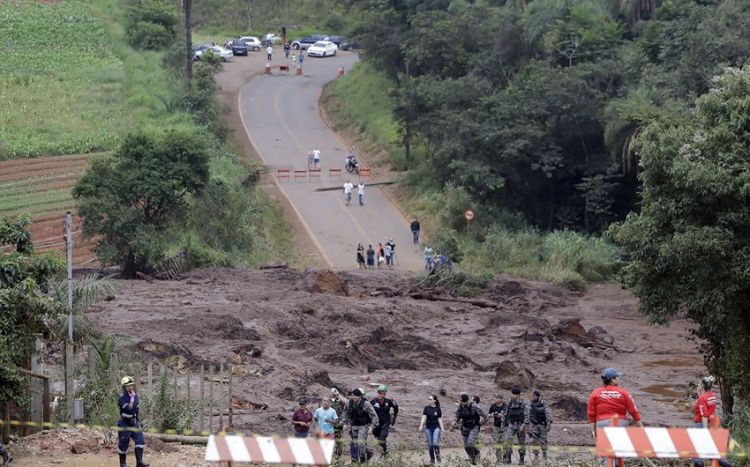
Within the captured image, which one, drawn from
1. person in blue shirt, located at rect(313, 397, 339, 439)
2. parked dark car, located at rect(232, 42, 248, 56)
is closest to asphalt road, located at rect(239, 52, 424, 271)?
parked dark car, located at rect(232, 42, 248, 56)

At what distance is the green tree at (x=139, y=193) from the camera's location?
48.3 m

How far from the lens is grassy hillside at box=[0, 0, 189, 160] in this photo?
219 feet

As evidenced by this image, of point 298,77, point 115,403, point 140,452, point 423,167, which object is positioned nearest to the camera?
point 140,452

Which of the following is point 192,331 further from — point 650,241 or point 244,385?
point 650,241

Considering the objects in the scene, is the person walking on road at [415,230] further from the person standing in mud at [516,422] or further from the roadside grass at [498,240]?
the person standing in mud at [516,422]

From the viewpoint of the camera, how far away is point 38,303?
22.7 metres

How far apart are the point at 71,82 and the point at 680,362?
48.4 metres

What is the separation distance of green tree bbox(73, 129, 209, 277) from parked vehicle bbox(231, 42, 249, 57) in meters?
49.1

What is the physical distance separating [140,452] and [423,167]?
45.1 meters

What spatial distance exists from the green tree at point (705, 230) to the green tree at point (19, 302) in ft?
37.6

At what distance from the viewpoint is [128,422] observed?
67.4ft

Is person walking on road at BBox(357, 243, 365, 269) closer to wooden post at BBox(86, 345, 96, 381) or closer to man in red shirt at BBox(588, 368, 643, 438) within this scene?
wooden post at BBox(86, 345, 96, 381)

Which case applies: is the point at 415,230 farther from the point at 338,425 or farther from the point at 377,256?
the point at 338,425

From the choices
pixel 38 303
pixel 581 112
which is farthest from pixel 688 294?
pixel 581 112
